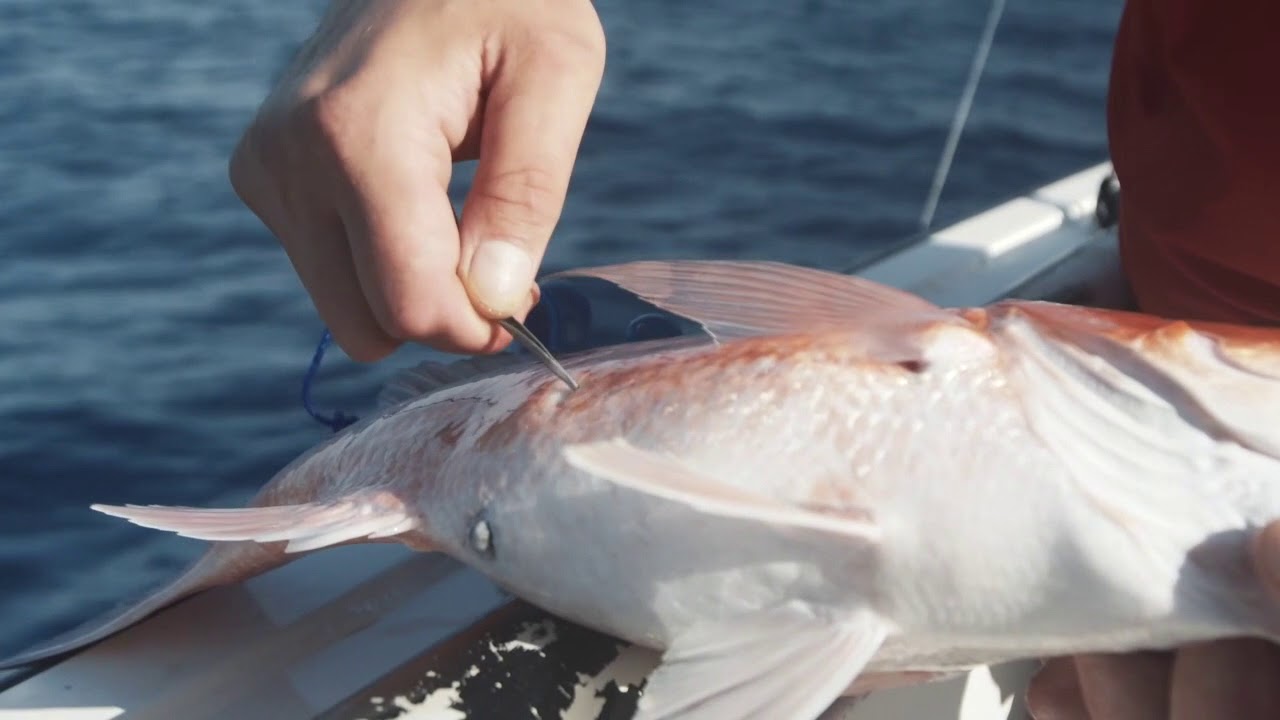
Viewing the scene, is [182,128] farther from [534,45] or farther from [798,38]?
[534,45]

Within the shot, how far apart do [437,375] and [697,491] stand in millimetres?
752

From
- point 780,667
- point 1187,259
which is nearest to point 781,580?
point 780,667

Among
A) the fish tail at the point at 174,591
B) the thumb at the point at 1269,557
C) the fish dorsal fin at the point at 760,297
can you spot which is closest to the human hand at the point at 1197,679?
the thumb at the point at 1269,557

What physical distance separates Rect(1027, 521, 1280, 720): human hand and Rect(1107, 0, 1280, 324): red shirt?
3.11ft

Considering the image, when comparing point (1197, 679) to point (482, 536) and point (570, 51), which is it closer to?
point (482, 536)

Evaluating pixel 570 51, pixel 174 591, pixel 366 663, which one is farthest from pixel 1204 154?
pixel 174 591

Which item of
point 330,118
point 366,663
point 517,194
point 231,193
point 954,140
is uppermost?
point 330,118

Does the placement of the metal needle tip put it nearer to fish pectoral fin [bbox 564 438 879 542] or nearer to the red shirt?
fish pectoral fin [bbox 564 438 879 542]

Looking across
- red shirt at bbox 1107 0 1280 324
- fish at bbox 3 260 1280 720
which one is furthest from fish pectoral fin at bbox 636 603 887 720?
red shirt at bbox 1107 0 1280 324

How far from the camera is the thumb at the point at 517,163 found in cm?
142

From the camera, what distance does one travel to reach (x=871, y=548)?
1.26m

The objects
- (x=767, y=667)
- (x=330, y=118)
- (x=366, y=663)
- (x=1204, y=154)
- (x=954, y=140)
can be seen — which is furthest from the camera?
(x=954, y=140)

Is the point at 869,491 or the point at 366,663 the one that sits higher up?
the point at 869,491

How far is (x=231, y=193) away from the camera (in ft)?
18.7
